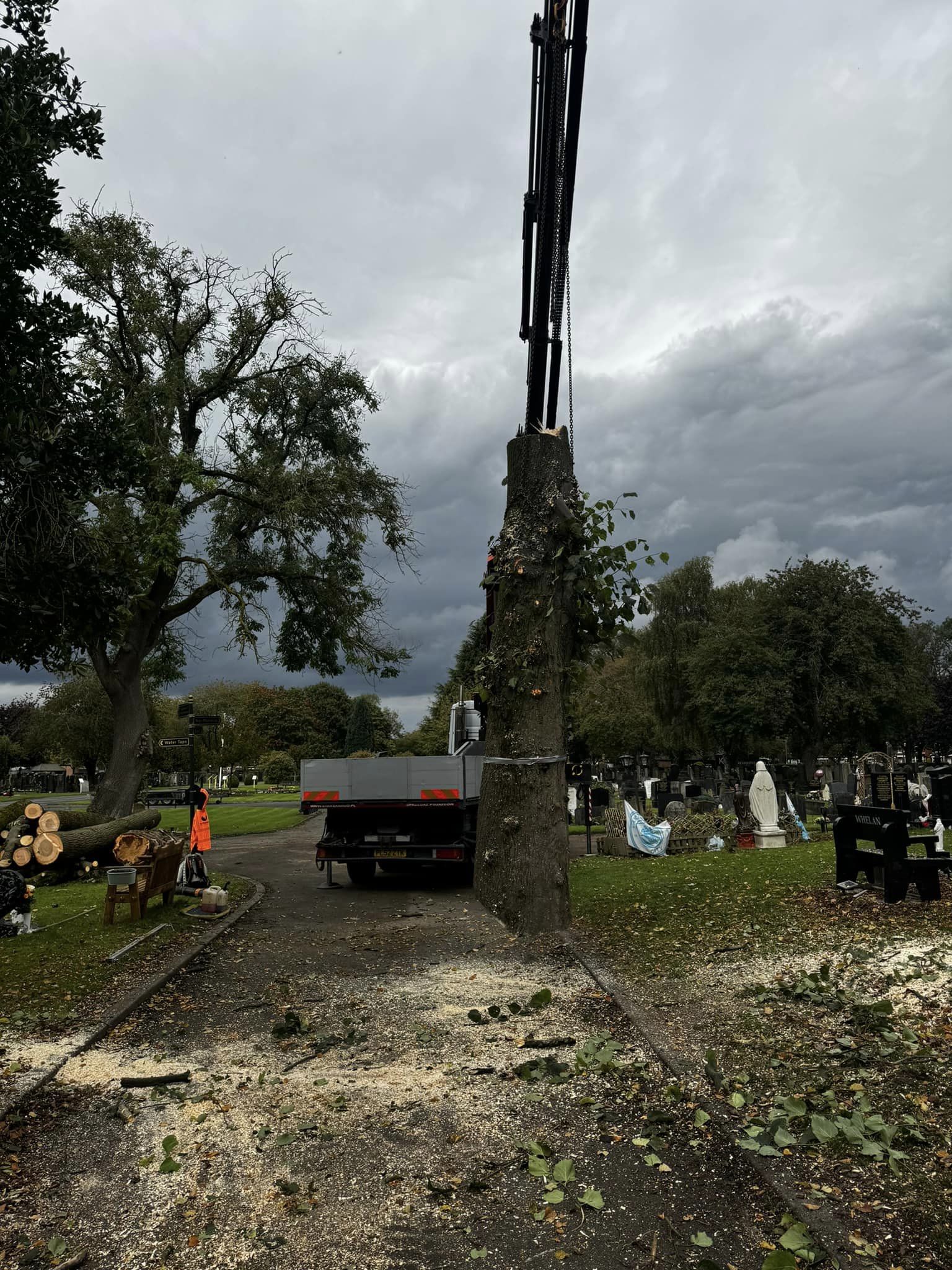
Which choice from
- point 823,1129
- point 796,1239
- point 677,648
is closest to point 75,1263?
point 796,1239

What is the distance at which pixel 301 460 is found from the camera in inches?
829

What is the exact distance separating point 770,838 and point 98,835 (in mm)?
12222

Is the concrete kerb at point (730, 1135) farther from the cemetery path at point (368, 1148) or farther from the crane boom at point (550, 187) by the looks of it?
the crane boom at point (550, 187)

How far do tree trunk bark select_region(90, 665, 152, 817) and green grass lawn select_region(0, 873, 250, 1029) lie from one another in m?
6.36

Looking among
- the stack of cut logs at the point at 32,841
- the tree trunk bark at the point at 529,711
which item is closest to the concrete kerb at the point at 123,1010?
the tree trunk bark at the point at 529,711

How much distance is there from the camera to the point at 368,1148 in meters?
4.11

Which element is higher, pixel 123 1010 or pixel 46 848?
pixel 46 848

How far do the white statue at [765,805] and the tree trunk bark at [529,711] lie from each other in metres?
9.29

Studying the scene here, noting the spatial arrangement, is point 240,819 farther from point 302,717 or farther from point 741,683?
→ point 302,717

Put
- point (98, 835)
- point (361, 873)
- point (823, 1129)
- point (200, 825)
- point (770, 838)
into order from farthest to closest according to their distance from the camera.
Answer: point (770, 838)
point (98, 835)
point (361, 873)
point (200, 825)
point (823, 1129)

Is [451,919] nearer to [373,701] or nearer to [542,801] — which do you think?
[542,801]

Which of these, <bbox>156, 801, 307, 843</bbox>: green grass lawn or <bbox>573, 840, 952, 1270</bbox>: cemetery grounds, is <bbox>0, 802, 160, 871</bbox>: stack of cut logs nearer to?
<bbox>156, 801, 307, 843</bbox>: green grass lawn

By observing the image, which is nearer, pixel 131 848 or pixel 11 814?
pixel 131 848

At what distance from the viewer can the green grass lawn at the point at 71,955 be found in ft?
22.0
